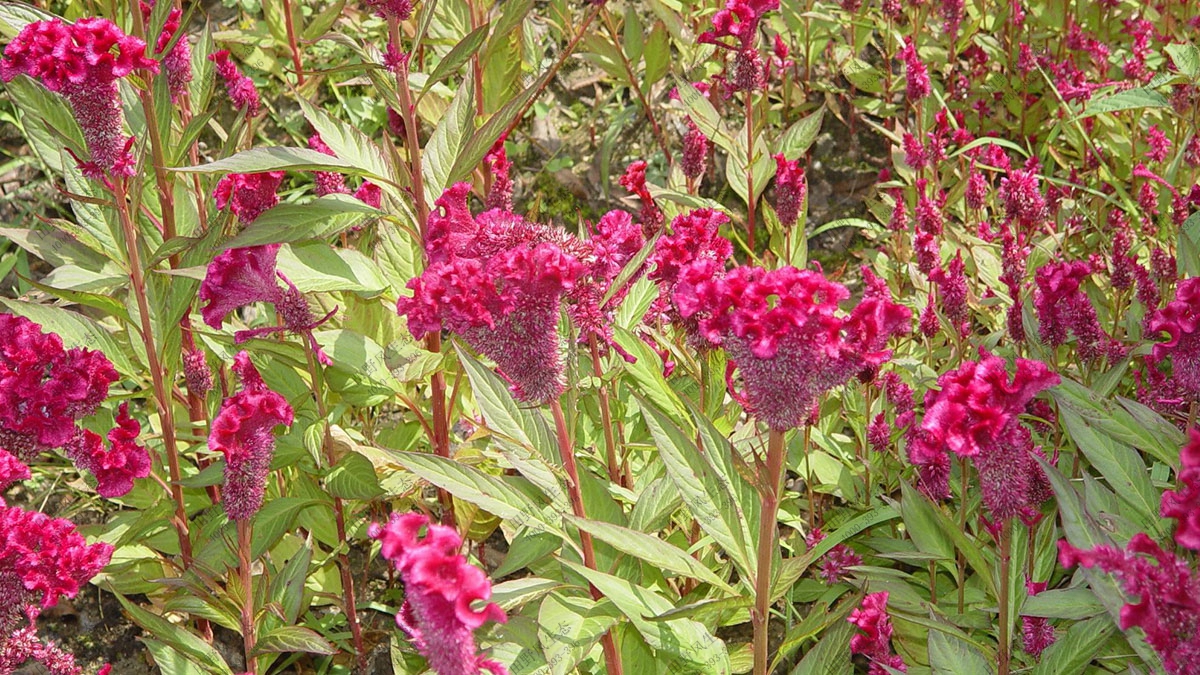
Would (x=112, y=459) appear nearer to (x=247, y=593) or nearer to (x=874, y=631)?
(x=247, y=593)

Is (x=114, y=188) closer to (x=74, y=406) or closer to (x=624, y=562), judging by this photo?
(x=74, y=406)

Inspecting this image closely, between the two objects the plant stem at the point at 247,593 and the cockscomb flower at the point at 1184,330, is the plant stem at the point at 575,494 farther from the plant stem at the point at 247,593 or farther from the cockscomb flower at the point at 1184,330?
the cockscomb flower at the point at 1184,330

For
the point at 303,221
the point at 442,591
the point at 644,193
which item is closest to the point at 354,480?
the point at 303,221

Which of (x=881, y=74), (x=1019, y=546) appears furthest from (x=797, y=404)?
(x=881, y=74)

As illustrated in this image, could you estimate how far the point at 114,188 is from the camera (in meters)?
2.70

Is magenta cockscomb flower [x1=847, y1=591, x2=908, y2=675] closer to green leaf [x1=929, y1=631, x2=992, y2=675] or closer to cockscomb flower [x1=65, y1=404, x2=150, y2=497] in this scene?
green leaf [x1=929, y1=631, x2=992, y2=675]

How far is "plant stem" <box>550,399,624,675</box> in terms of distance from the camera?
82.6 inches

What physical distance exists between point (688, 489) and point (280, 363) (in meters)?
1.60

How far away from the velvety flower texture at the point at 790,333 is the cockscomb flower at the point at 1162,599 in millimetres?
421

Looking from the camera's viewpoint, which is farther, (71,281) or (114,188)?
(71,281)

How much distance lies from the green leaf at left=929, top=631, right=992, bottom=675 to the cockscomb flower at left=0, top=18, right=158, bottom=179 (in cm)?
213

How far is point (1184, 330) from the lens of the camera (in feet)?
7.02

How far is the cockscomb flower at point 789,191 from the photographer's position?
3.26 m

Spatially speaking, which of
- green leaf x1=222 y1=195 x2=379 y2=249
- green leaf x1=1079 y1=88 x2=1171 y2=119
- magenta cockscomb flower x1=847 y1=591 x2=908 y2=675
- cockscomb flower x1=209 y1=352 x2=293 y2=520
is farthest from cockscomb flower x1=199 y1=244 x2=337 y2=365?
green leaf x1=1079 y1=88 x2=1171 y2=119
